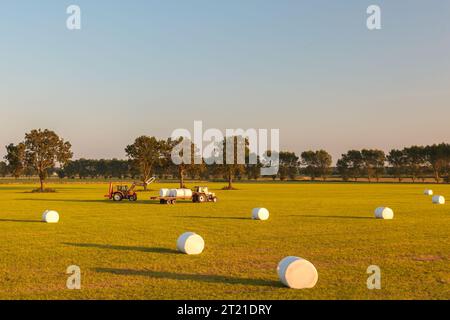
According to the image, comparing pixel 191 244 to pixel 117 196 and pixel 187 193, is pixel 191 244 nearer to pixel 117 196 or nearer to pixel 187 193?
pixel 187 193

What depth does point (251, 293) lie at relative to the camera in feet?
37.4

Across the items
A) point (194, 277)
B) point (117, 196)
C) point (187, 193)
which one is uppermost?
point (187, 193)

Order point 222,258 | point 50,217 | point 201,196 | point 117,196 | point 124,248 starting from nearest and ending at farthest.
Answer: point 222,258 → point 124,248 → point 50,217 → point 201,196 → point 117,196

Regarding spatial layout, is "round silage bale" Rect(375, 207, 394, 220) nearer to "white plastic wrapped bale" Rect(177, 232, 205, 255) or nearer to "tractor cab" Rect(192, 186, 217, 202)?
"white plastic wrapped bale" Rect(177, 232, 205, 255)

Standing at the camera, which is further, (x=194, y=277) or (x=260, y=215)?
(x=260, y=215)

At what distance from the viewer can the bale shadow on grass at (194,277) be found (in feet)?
40.9

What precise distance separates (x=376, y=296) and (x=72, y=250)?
11678mm

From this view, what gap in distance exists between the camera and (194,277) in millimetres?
13148

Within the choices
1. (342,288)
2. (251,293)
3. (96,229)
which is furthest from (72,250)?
(342,288)

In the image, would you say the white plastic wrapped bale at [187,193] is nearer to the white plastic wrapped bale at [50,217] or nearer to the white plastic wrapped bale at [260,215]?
the white plastic wrapped bale at [260,215]

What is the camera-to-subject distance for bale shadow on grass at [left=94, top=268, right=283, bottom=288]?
40.9 ft

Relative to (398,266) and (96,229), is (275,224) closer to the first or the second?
(96,229)

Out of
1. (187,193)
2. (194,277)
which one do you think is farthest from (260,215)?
(187,193)

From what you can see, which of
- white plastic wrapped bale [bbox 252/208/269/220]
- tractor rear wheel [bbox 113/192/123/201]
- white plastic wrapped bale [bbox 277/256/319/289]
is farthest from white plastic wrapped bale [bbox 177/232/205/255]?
tractor rear wheel [bbox 113/192/123/201]
